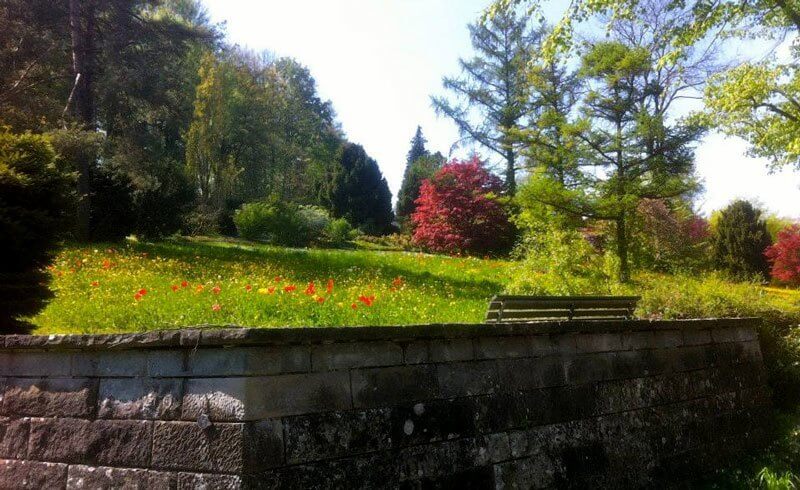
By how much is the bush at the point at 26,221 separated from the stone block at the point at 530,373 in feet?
12.8

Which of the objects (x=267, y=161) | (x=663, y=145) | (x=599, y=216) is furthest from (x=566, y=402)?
(x=267, y=161)

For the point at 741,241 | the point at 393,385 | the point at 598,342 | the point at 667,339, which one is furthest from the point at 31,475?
the point at 741,241

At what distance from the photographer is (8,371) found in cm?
390

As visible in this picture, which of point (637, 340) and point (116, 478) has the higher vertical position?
point (637, 340)

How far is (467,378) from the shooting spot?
3.79m

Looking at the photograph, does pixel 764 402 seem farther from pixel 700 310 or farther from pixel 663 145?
pixel 663 145

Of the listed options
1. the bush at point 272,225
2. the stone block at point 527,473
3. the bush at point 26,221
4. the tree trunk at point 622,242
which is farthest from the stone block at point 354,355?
the bush at point 272,225

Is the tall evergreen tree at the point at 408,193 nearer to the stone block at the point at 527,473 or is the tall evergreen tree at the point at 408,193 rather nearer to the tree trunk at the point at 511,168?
the tree trunk at the point at 511,168

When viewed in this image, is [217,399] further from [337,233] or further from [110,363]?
[337,233]

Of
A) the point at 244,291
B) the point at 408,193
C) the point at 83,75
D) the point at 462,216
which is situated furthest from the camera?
the point at 408,193

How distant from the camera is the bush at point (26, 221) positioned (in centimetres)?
498

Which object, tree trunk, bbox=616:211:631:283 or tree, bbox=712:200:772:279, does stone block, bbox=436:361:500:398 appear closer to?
tree trunk, bbox=616:211:631:283

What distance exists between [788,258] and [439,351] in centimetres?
2232

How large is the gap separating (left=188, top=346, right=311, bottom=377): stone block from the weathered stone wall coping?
0.14 ft
